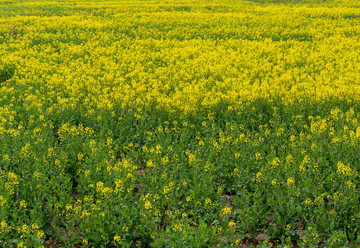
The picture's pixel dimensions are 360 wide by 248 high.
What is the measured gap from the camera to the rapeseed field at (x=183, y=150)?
489 centimetres

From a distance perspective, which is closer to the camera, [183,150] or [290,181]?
[290,181]

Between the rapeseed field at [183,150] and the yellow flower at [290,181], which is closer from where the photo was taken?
the rapeseed field at [183,150]

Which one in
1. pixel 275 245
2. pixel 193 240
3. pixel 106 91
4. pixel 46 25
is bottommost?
pixel 275 245

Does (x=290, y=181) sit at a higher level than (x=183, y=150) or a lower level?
higher

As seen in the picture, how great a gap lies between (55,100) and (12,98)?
1.16 m

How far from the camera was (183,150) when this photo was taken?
7223 millimetres

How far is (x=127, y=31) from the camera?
23.6m

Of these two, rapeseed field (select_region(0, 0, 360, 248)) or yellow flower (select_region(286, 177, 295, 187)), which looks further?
yellow flower (select_region(286, 177, 295, 187))

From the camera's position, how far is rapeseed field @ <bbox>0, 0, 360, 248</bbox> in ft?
16.0

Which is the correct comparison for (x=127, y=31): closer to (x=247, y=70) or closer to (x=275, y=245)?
(x=247, y=70)

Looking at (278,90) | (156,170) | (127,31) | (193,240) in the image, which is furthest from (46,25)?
(193,240)

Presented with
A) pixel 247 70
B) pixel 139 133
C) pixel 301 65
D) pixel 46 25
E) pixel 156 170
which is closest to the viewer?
pixel 156 170

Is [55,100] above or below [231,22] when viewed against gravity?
below

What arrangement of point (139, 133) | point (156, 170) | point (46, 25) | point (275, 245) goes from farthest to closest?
point (46, 25) < point (139, 133) < point (156, 170) < point (275, 245)
